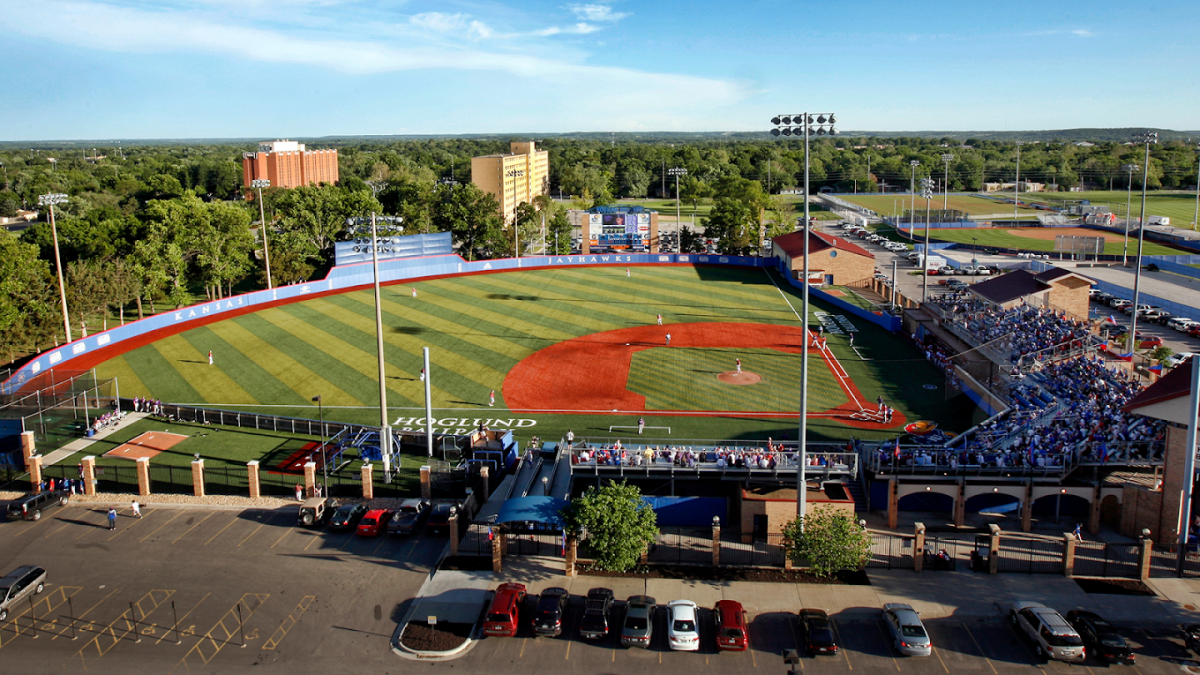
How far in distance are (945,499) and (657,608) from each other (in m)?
14.1

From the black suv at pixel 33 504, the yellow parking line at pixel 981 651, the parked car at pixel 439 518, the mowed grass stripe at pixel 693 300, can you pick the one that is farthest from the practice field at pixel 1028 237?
the black suv at pixel 33 504

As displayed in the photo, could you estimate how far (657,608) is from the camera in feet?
80.8

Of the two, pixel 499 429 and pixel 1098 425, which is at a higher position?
pixel 1098 425

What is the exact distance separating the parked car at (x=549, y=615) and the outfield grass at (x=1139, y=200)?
13476cm

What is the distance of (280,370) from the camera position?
52281mm

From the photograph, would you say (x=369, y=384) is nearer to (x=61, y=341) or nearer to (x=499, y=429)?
(x=499, y=429)

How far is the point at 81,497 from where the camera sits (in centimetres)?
3334

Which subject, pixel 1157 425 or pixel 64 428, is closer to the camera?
pixel 1157 425

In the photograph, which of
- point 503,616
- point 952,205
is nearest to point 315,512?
point 503,616

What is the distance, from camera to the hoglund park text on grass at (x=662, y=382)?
3177 cm

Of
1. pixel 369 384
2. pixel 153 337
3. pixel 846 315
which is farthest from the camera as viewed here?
pixel 846 315

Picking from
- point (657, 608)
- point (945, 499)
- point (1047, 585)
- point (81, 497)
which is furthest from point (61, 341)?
point (1047, 585)

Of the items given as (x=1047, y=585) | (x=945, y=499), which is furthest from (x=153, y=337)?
(x=1047, y=585)

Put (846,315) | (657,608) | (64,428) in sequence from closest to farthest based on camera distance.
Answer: (657,608) → (64,428) → (846,315)
